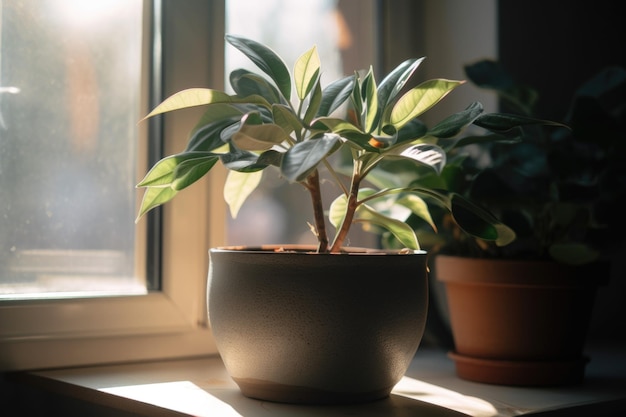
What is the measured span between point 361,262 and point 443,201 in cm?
16

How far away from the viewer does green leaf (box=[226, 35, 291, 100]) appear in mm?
911

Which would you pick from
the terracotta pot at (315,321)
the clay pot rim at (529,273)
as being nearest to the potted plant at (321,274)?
the terracotta pot at (315,321)

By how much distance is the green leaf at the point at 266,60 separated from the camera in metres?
0.91

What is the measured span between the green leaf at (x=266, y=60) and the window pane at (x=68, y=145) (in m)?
0.34

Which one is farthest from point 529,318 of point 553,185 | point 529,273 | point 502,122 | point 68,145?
point 68,145

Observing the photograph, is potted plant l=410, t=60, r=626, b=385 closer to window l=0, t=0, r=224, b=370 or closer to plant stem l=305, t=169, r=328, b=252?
plant stem l=305, t=169, r=328, b=252

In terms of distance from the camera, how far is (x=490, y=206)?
42.4 inches

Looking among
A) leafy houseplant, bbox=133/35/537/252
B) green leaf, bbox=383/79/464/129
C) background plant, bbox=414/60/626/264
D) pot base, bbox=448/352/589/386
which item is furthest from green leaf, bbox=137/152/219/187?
pot base, bbox=448/352/589/386

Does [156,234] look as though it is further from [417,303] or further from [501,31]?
[501,31]

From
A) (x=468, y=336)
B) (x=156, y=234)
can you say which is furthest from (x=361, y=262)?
(x=156, y=234)

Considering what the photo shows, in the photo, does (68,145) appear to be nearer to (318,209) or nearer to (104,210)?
(104,210)

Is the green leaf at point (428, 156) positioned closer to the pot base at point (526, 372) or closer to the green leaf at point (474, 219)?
the green leaf at point (474, 219)

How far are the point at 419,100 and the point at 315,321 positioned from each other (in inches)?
11.1

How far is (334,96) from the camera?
927 millimetres
